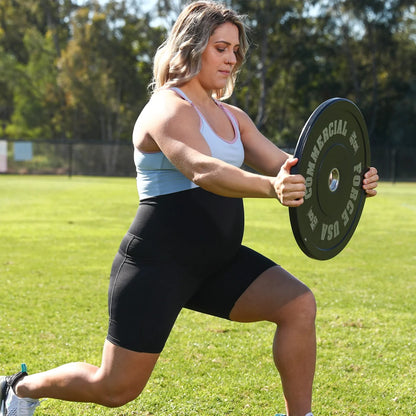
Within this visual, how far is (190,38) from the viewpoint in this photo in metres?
2.81

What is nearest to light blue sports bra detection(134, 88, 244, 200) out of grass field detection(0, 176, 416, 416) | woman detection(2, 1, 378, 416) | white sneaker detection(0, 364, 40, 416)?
woman detection(2, 1, 378, 416)

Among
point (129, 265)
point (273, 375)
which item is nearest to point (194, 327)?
point (273, 375)

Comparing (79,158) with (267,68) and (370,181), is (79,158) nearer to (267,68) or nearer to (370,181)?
(267,68)

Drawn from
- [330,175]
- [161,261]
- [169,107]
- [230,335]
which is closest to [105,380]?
[161,261]

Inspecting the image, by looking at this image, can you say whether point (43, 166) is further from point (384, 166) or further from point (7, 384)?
point (7, 384)

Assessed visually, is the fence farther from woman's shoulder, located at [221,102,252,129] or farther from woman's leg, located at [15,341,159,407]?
woman's leg, located at [15,341,159,407]

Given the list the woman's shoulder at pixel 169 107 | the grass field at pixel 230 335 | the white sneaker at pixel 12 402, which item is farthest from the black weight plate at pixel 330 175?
the white sneaker at pixel 12 402

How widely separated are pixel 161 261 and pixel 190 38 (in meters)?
0.94

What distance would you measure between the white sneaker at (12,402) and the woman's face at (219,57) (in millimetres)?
1683

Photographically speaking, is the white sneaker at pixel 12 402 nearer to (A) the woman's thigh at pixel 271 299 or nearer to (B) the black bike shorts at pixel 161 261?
(B) the black bike shorts at pixel 161 261

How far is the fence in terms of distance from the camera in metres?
38.2

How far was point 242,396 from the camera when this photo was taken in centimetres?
376

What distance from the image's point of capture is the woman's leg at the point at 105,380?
110 inches

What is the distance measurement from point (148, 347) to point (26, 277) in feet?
15.6
